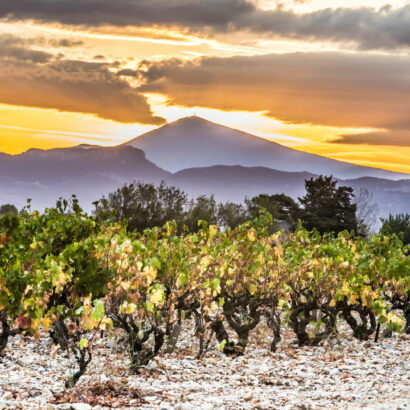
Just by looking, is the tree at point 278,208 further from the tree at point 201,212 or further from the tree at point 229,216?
the tree at point 201,212

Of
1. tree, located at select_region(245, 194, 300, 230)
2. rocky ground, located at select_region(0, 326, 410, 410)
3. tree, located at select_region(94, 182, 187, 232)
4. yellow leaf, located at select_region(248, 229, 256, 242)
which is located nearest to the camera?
rocky ground, located at select_region(0, 326, 410, 410)

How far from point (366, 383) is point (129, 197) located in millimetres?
30977

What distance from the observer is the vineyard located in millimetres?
8500

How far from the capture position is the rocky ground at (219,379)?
7.97 m

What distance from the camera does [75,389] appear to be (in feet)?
26.2

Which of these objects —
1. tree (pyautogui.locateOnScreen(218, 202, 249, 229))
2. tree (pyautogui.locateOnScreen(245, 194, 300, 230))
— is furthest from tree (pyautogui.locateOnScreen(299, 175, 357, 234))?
tree (pyautogui.locateOnScreen(218, 202, 249, 229))

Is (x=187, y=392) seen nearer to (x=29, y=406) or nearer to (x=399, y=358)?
(x=29, y=406)

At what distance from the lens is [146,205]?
39281mm

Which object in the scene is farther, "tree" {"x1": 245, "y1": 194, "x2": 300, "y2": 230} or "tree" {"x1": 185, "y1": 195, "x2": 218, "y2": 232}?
"tree" {"x1": 245, "y1": 194, "x2": 300, "y2": 230}

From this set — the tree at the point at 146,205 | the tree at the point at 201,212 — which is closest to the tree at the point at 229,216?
the tree at the point at 201,212

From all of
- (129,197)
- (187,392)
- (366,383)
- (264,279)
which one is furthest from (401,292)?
(129,197)

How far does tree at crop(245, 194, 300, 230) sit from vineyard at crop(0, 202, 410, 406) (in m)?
35.7

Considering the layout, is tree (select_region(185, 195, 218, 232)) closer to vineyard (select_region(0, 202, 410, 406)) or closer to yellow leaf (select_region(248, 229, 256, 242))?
vineyard (select_region(0, 202, 410, 406))

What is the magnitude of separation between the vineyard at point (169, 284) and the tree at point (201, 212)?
2523cm
